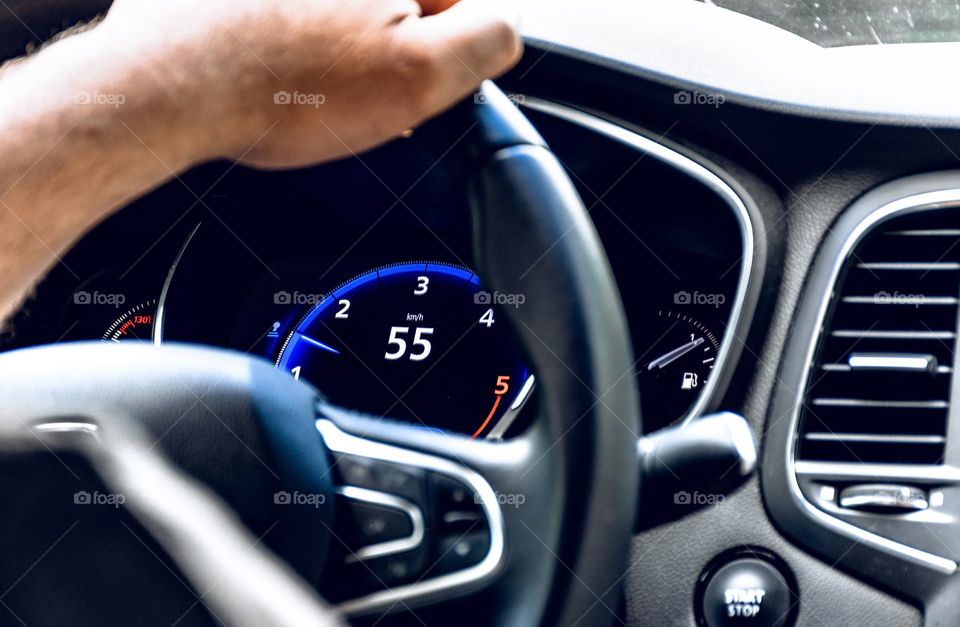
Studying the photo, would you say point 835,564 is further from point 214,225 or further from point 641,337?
point 214,225

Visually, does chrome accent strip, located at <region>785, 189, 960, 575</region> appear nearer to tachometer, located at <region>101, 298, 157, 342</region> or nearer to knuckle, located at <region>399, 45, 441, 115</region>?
knuckle, located at <region>399, 45, 441, 115</region>

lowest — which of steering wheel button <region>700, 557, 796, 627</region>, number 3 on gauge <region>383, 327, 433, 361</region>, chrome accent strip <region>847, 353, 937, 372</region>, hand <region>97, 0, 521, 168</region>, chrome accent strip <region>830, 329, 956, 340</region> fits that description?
steering wheel button <region>700, 557, 796, 627</region>

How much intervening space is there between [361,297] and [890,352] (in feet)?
2.44

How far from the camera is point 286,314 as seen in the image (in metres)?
1.59

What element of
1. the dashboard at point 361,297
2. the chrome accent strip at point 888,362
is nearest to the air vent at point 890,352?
the chrome accent strip at point 888,362

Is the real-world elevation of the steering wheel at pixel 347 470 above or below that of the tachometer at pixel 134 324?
above

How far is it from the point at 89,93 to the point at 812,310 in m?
0.82

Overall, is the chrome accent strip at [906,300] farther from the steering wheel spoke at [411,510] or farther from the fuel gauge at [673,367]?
the steering wheel spoke at [411,510]

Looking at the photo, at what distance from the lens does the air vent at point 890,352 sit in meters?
1.21

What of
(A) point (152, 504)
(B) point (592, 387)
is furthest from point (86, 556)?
A: (B) point (592, 387)

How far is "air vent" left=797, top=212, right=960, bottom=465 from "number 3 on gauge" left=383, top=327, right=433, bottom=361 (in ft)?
1.92

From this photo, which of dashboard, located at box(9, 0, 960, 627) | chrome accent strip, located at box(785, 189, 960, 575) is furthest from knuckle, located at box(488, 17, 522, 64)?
chrome accent strip, located at box(785, 189, 960, 575)

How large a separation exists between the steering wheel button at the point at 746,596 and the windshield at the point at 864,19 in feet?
2.51

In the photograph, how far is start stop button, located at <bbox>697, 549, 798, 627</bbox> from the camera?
3.80ft
